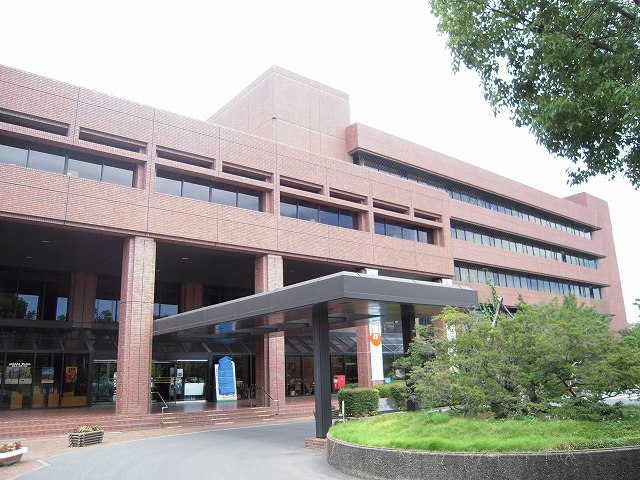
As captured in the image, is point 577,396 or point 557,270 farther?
point 557,270

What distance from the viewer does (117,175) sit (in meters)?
24.1

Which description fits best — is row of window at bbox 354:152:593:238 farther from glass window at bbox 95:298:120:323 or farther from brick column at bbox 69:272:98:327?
brick column at bbox 69:272:98:327

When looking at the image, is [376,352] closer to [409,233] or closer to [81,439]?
[409,233]

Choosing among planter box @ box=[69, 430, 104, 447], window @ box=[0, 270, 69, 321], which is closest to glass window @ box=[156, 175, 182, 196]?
window @ box=[0, 270, 69, 321]

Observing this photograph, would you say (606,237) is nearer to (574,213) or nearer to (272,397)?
(574,213)

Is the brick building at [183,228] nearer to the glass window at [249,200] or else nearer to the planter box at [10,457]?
the glass window at [249,200]

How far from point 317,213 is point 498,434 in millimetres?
21081

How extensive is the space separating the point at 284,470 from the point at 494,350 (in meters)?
5.55

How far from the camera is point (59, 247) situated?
2638 cm

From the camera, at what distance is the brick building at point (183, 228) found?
22391 mm

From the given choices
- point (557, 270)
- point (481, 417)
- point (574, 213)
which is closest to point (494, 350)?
point (481, 417)

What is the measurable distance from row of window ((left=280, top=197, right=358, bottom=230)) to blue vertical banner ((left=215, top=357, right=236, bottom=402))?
8439 mm

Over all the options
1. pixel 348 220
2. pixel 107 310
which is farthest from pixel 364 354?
pixel 107 310

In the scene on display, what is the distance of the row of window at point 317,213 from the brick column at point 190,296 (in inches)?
366
